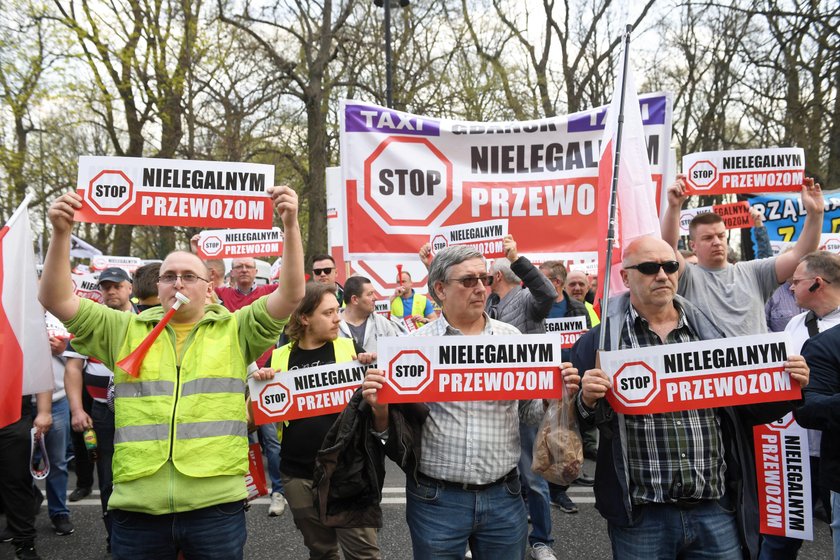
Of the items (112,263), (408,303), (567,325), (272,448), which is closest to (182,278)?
(272,448)

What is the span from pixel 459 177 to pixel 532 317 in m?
1.14

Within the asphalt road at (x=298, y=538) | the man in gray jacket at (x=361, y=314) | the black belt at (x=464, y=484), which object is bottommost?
the asphalt road at (x=298, y=538)

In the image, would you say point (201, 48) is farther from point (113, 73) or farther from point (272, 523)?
point (272, 523)

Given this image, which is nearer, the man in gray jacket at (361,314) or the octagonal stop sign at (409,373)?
the octagonal stop sign at (409,373)

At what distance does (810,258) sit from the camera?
3.50 meters

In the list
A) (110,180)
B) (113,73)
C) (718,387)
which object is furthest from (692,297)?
(113,73)

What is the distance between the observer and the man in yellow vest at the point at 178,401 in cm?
247

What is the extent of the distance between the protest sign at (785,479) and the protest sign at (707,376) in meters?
1.08

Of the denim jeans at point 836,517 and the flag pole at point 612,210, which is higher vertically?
the flag pole at point 612,210

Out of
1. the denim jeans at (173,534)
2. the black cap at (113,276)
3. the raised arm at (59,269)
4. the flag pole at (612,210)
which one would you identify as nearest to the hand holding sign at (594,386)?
the flag pole at (612,210)

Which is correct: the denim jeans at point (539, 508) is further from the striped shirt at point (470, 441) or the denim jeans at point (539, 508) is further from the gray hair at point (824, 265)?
the gray hair at point (824, 265)


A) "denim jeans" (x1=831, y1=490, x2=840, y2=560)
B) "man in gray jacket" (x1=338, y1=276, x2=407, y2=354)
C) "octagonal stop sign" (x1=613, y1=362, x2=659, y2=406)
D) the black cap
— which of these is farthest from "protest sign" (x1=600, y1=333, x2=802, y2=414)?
the black cap

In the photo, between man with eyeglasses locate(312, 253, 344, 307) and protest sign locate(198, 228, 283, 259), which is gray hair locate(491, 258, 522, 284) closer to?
man with eyeglasses locate(312, 253, 344, 307)

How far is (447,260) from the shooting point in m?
2.63
